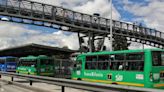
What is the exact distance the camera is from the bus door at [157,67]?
16.5 metres

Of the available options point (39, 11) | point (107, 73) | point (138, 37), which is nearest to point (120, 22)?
point (138, 37)

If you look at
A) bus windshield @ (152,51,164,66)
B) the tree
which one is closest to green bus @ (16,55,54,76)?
bus windshield @ (152,51,164,66)

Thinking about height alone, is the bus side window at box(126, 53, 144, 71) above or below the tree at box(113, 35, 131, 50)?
below

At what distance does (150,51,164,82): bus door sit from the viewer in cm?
1650

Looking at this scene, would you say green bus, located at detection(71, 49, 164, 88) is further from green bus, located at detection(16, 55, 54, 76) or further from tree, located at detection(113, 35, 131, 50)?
tree, located at detection(113, 35, 131, 50)

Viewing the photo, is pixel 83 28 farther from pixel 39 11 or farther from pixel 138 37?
pixel 138 37

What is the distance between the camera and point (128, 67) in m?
18.6

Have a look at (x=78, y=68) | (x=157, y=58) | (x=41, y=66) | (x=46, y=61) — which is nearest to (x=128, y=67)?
(x=157, y=58)

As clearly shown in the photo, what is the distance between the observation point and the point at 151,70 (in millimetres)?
16703

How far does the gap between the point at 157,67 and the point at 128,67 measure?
6.99 feet

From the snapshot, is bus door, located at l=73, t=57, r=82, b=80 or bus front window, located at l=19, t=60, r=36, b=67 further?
bus front window, located at l=19, t=60, r=36, b=67

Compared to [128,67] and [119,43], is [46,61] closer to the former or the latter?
[128,67]

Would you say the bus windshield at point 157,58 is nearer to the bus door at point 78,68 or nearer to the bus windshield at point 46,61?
the bus door at point 78,68

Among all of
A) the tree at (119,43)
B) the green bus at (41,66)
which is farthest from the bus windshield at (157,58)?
the tree at (119,43)
